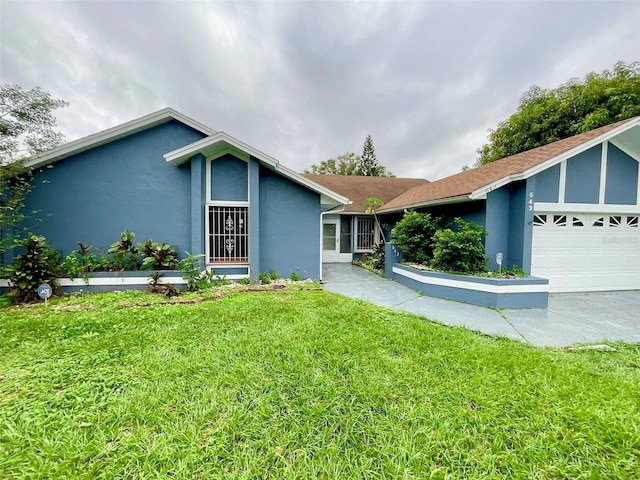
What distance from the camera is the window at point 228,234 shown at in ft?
25.9

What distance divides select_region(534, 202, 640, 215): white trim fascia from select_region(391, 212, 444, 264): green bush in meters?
2.67

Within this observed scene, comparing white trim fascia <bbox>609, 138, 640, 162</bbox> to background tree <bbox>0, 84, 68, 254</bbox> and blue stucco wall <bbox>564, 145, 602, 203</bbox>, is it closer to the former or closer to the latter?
blue stucco wall <bbox>564, 145, 602, 203</bbox>

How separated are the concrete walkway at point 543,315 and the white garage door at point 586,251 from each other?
0.46m

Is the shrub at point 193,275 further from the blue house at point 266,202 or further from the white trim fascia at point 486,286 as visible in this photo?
the white trim fascia at point 486,286

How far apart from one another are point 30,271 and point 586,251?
50.0 feet

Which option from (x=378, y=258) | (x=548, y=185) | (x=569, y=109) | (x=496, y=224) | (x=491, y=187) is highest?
(x=569, y=109)

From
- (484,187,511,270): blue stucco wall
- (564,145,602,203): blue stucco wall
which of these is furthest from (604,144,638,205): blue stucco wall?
(484,187,511,270): blue stucco wall

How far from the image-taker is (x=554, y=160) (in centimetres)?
679

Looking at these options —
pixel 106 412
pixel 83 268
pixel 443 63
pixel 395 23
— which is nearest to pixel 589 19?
pixel 443 63

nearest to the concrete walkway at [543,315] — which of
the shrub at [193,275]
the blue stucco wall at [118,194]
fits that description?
the shrub at [193,275]

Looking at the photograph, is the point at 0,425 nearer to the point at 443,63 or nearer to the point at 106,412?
the point at 106,412

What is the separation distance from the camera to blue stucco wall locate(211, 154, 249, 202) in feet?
25.3

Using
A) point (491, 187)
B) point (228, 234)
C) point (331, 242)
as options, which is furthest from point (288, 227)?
point (491, 187)

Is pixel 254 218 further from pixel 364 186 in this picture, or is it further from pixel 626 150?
pixel 626 150
